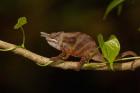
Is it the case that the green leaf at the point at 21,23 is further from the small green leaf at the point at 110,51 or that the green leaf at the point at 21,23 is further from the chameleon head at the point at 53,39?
the small green leaf at the point at 110,51

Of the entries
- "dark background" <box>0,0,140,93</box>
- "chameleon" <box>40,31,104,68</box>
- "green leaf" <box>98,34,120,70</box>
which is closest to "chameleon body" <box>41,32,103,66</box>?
"chameleon" <box>40,31,104,68</box>

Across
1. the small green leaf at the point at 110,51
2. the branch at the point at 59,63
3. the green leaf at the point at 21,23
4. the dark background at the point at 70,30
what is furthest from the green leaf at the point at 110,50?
the dark background at the point at 70,30

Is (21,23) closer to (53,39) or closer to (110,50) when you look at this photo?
(53,39)

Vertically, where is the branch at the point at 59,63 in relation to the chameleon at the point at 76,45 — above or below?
below

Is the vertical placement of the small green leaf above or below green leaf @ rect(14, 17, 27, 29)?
below

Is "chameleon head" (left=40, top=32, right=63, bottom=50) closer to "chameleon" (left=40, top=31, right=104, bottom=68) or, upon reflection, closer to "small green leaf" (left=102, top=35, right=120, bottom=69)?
"chameleon" (left=40, top=31, right=104, bottom=68)

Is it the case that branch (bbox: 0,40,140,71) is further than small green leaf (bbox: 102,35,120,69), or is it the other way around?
branch (bbox: 0,40,140,71)

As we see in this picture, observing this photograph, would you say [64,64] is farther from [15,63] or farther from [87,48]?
[15,63]

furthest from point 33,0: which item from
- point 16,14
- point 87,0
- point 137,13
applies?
point 137,13
